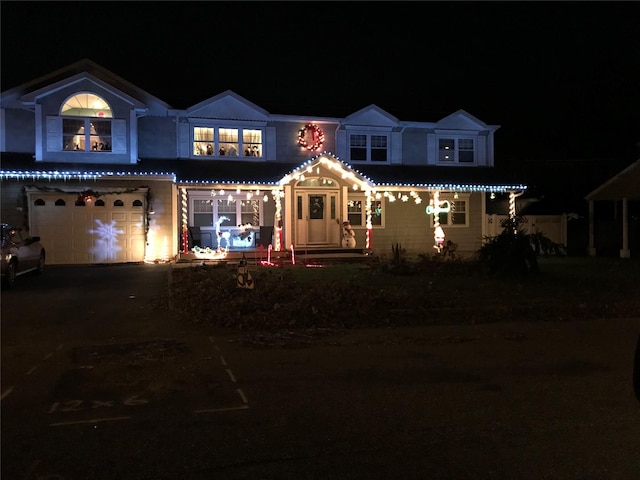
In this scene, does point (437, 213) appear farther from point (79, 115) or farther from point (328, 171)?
point (79, 115)

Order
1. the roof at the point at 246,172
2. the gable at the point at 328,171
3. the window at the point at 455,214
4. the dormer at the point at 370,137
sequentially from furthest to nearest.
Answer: the window at the point at 455,214, the dormer at the point at 370,137, the gable at the point at 328,171, the roof at the point at 246,172

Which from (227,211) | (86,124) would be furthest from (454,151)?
(86,124)

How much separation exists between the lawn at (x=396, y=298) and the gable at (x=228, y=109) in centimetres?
773

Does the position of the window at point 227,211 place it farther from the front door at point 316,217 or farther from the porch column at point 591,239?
the porch column at point 591,239

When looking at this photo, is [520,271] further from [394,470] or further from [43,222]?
[43,222]

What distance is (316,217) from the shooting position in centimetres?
2223

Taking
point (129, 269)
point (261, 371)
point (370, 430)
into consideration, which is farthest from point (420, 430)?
point (129, 269)

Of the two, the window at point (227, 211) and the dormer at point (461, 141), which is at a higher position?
the dormer at point (461, 141)

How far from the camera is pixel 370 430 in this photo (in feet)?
17.4

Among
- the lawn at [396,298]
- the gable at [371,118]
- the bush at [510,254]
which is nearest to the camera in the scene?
the lawn at [396,298]

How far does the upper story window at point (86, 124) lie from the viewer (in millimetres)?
20047

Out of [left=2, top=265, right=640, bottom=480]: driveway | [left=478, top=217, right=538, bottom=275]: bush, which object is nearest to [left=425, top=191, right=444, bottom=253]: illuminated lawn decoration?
[left=478, top=217, right=538, bottom=275]: bush

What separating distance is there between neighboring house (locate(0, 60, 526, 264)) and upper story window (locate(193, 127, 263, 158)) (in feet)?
0.13

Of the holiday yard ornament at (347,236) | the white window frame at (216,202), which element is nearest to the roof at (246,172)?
the white window frame at (216,202)
